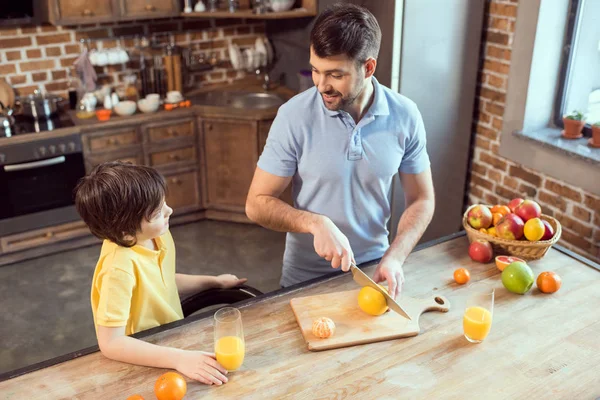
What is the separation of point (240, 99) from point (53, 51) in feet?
4.56

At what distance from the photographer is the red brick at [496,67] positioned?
341 centimetres

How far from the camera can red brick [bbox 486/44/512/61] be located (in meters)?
3.38

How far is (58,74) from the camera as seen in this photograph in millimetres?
4297

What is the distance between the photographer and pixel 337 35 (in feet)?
5.90

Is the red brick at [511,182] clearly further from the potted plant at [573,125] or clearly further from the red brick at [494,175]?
the potted plant at [573,125]

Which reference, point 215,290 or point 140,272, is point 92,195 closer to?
point 140,272

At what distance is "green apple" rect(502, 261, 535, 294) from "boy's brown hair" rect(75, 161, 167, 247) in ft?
3.65

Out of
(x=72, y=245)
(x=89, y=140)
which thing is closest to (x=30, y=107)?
(x=89, y=140)

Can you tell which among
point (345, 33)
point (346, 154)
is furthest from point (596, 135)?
point (345, 33)

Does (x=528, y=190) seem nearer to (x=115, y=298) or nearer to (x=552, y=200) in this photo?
(x=552, y=200)

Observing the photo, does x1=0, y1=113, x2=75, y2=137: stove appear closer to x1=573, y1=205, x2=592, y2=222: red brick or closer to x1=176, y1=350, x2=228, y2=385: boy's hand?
x1=176, y1=350, x2=228, y2=385: boy's hand

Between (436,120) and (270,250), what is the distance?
145 cm

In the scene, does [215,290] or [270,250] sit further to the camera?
[270,250]

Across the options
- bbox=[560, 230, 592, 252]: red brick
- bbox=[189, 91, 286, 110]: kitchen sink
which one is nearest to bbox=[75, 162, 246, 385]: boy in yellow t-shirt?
bbox=[560, 230, 592, 252]: red brick
